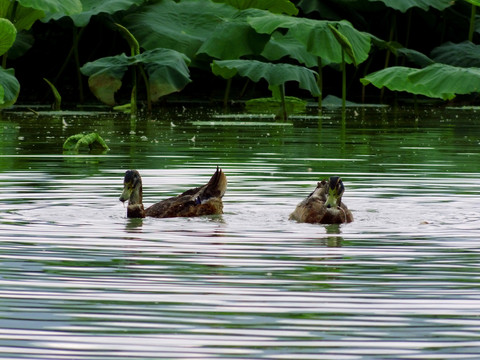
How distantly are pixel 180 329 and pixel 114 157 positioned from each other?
29.1ft

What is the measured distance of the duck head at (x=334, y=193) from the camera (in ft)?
29.3

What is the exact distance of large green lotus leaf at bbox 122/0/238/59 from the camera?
2552 centimetres

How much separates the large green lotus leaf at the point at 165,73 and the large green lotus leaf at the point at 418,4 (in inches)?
212

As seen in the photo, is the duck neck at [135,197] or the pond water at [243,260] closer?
the pond water at [243,260]

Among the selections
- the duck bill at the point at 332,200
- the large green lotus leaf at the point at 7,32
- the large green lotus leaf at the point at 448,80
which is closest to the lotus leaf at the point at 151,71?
the large green lotus leaf at the point at 7,32

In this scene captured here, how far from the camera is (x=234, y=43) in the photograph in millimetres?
24797

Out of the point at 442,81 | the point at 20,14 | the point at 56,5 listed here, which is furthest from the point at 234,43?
the point at 442,81

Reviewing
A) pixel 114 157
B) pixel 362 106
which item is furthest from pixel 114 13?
pixel 114 157

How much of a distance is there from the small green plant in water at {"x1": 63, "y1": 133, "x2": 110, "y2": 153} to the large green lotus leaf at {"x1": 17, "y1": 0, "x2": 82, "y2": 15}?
313 inches

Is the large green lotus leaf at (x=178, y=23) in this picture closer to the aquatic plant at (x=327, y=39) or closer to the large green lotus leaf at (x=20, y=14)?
the large green lotus leaf at (x=20, y=14)

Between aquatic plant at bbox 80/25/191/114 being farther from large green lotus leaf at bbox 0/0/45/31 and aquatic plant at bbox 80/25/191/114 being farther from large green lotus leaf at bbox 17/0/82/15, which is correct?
large green lotus leaf at bbox 0/0/45/31

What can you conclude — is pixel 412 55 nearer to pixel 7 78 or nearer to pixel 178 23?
pixel 178 23

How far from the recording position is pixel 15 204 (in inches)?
385

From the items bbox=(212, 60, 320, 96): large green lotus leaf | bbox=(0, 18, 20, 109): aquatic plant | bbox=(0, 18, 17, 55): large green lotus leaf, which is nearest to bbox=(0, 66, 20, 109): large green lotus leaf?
bbox=(0, 18, 20, 109): aquatic plant
